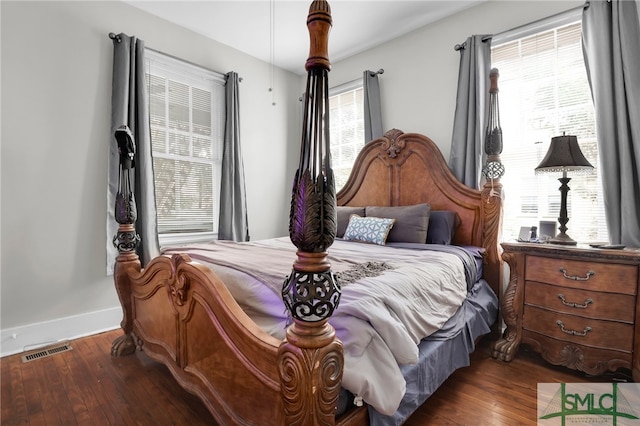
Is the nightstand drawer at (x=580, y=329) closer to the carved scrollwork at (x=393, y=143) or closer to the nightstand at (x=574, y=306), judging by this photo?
the nightstand at (x=574, y=306)

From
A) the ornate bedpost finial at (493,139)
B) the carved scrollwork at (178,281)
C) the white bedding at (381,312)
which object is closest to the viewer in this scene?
the white bedding at (381,312)

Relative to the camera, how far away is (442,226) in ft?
8.75

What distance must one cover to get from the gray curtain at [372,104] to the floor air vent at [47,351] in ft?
11.2

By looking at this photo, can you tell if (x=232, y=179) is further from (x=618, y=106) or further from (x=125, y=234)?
(x=618, y=106)

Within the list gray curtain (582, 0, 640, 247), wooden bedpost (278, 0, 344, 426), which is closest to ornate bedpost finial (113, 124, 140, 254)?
wooden bedpost (278, 0, 344, 426)

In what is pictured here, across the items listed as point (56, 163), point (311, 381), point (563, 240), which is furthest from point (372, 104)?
point (311, 381)

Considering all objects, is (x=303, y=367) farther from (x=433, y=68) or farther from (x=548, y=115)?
(x=433, y=68)

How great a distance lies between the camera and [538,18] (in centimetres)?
253

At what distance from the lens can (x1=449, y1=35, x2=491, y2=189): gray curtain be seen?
108 inches

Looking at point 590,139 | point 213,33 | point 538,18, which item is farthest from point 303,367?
point 213,33

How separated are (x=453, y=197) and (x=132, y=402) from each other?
277cm

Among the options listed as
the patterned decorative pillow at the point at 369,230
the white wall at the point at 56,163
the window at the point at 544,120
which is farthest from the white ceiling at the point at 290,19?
the patterned decorative pillow at the point at 369,230

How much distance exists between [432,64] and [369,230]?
1.88m

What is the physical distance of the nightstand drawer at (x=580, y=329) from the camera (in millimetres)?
1745
